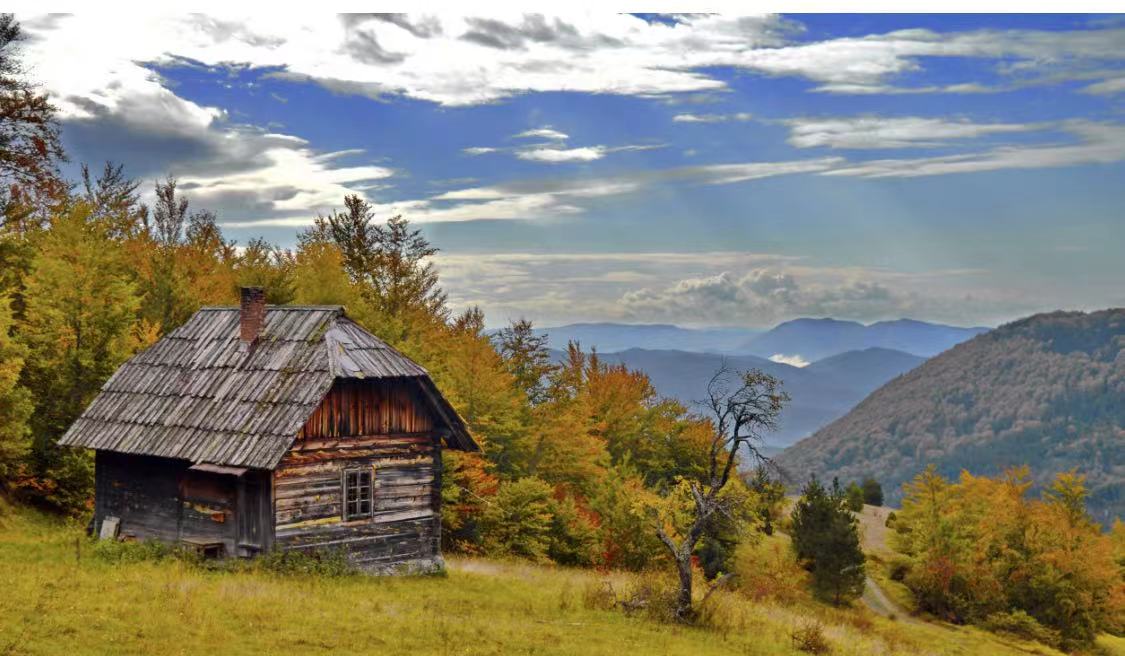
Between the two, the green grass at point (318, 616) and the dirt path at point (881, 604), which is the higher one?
the green grass at point (318, 616)

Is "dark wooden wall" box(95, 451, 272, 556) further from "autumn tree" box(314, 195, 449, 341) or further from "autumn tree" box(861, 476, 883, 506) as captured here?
"autumn tree" box(861, 476, 883, 506)

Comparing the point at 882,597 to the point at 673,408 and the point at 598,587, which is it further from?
the point at 598,587

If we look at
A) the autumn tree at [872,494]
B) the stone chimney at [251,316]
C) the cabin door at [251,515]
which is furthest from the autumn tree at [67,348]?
the autumn tree at [872,494]

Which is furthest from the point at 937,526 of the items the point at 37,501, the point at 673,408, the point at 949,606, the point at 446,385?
the point at 37,501

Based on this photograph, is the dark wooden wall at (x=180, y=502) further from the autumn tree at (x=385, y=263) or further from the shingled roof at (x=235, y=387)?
the autumn tree at (x=385, y=263)

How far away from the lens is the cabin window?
26.8m

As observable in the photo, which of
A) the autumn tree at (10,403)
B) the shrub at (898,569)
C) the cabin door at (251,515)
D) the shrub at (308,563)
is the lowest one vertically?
the shrub at (898,569)

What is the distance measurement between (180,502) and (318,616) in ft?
30.9

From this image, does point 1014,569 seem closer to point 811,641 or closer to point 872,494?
point 811,641

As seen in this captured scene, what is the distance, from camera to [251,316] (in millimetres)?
28906

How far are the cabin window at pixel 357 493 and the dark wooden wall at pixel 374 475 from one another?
0.57 feet

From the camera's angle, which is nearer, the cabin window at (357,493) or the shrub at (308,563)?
the shrub at (308,563)

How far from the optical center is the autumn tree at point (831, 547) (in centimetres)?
5706

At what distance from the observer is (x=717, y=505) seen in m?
24.3
